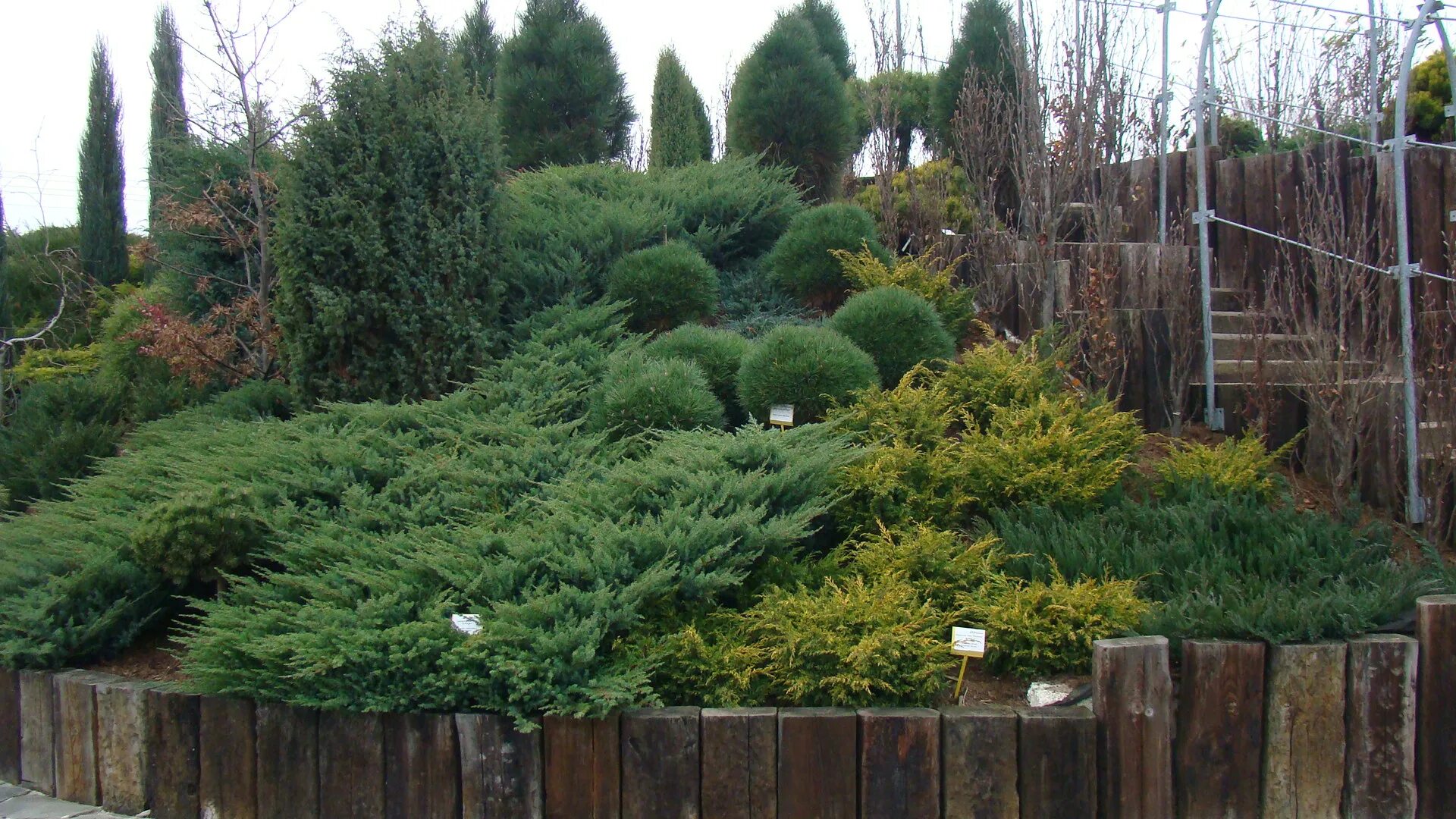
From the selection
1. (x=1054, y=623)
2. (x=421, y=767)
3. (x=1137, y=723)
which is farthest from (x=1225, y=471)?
(x=421, y=767)

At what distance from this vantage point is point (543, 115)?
40.3ft

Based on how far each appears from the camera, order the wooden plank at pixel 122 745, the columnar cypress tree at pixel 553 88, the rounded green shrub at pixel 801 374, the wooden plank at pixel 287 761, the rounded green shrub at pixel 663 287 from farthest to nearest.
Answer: the columnar cypress tree at pixel 553 88
the rounded green shrub at pixel 663 287
the rounded green shrub at pixel 801 374
the wooden plank at pixel 122 745
the wooden plank at pixel 287 761

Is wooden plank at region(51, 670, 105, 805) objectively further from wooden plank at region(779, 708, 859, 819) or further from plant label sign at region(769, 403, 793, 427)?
plant label sign at region(769, 403, 793, 427)

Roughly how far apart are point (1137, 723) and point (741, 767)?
147 centimetres

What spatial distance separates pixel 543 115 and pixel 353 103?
5454mm

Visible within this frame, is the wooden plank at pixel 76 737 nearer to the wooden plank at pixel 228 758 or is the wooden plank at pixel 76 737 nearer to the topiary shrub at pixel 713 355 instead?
the wooden plank at pixel 228 758

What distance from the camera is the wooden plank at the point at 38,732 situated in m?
4.88

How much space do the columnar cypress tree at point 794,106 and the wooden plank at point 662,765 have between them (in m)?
7.50

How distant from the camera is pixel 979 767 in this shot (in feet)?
12.4

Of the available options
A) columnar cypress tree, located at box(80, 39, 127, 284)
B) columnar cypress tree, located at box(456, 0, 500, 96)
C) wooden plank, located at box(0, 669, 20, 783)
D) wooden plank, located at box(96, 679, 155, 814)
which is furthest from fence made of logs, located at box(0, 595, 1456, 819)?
columnar cypress tree, located at box(80, 39, 127, 284)

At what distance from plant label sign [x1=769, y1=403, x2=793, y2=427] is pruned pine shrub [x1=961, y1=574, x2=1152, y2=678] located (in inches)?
78.7

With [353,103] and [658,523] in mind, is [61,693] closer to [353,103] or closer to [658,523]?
[658,523]

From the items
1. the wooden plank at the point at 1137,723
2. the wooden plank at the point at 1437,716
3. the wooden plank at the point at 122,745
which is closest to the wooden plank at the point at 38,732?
the wooden plank at the point at 122,745

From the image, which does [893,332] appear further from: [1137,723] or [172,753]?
[172,753]
